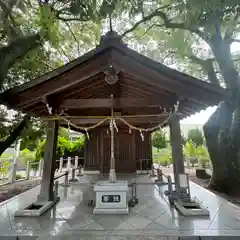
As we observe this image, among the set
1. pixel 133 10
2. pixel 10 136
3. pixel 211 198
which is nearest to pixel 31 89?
pixel 133 10

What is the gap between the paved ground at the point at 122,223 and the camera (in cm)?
328

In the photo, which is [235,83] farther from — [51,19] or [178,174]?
[51,19]

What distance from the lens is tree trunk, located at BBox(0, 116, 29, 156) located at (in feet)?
26.8

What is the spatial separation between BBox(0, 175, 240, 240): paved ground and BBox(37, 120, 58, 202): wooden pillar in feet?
1.40

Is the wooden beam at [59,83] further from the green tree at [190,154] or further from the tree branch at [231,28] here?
the green tree at [190,154]

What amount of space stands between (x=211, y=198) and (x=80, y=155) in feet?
43.4

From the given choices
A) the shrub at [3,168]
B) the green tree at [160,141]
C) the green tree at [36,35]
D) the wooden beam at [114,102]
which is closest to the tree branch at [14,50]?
the green tree at [36,35]

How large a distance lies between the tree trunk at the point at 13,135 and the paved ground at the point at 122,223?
371 cm

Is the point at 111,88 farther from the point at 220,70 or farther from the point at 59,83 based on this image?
the point at 220,70

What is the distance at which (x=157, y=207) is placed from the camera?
4.86 meters

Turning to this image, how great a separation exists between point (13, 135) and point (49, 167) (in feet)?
15.1

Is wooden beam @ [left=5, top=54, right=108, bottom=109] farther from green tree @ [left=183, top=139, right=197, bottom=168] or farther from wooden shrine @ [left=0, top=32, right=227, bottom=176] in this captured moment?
green tree @ [left=183, top=139, right=197, bottom=168]

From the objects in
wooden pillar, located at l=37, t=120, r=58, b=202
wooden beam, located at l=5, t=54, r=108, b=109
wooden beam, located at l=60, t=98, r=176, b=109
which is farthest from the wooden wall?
wooden beam, located at l=5, t=54, r=108, b=109

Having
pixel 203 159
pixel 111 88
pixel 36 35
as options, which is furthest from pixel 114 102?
pixel 203 159
